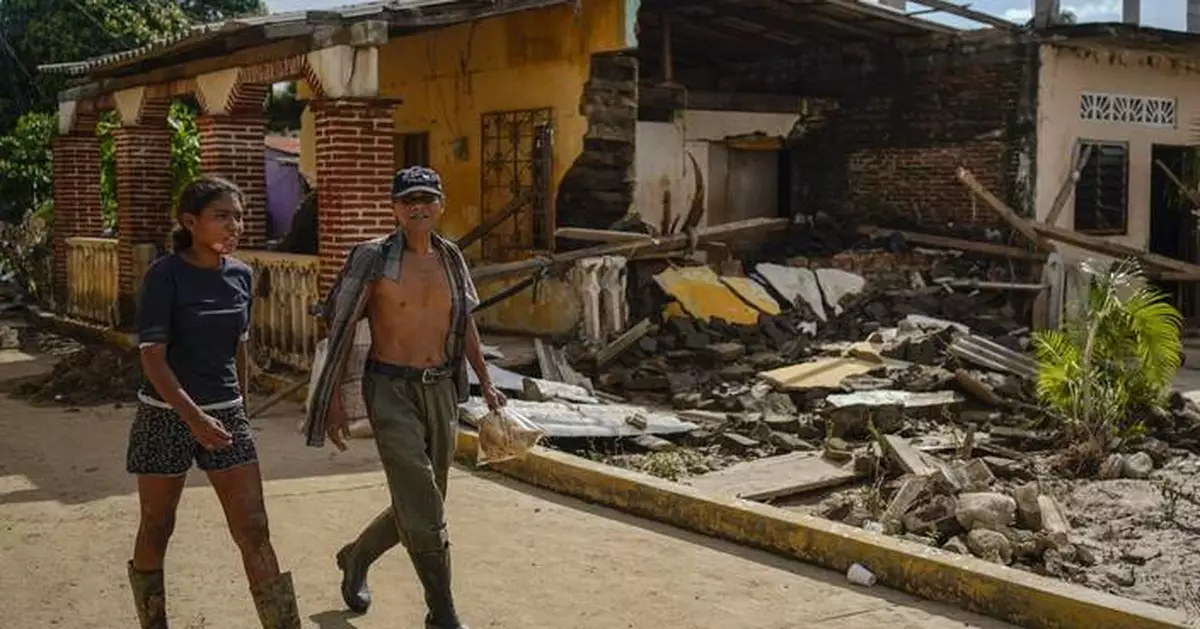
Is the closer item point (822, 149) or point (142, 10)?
point (822, 149)

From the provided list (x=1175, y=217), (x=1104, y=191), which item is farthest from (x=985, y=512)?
(x=1175, y=217)

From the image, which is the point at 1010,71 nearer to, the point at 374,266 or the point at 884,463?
the point at 884,463

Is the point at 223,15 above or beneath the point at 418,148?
above

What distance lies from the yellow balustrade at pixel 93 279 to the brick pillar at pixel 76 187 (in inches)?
11.5

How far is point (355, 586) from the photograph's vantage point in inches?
217

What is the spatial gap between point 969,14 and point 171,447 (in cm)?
1332

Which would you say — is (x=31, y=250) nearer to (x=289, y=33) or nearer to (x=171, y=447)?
(x=289, y=33)

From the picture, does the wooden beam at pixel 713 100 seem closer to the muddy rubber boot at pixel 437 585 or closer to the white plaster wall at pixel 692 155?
the white plaster wall at pixel 692 155

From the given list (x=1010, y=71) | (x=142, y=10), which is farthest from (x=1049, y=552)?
(x=142, y=10)

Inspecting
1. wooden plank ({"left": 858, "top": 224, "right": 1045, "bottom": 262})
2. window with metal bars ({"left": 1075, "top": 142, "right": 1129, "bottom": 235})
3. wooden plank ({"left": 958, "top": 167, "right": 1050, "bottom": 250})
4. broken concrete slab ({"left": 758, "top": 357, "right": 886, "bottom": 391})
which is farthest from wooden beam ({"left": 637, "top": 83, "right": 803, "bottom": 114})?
broken concrete slab ({"left": 758, "top": 357, "right": 886, "bottom": 391})

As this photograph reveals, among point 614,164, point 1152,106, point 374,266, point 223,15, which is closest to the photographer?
point 374,266

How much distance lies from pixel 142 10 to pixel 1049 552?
24504mm

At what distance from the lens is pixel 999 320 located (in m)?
14.5

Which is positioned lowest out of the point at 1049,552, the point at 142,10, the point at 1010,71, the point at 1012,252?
the point at 1049,552
